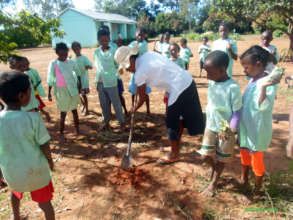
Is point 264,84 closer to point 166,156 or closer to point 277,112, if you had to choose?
point 166,156

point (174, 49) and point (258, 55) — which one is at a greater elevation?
point (174, 49)

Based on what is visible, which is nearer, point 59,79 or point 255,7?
point 59,79

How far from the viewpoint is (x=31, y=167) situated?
178 centimetres

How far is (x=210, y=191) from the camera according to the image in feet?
8.32

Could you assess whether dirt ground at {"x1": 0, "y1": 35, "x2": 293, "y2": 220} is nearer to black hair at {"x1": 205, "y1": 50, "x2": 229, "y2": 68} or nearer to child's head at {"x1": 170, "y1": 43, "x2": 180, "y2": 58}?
black hair at {"x1": 205, "y1": 50, "x2": 229, "y2": 68}

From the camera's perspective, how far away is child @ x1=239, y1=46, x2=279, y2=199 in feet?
6.70

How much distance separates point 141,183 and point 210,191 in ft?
2.78

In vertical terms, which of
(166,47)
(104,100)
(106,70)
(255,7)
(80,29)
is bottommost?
(104,100)

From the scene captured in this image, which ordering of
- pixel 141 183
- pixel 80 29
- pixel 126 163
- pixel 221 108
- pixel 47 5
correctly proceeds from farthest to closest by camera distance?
pixel 47 5, pixel 80 29, pixel 126 163, pixel 141 183, pixel 221 108

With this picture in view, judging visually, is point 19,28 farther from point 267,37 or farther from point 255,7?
point 255,7

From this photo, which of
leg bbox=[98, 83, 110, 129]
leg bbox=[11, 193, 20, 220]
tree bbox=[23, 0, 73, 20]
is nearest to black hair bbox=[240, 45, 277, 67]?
leg bbox=[11, 193, 20, 220]

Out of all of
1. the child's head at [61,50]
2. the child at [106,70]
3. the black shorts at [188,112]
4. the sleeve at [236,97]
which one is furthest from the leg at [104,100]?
the sleeve at [236,97]

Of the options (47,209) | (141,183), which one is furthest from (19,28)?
(141,183)

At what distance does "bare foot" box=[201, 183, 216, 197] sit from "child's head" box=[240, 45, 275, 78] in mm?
1304
